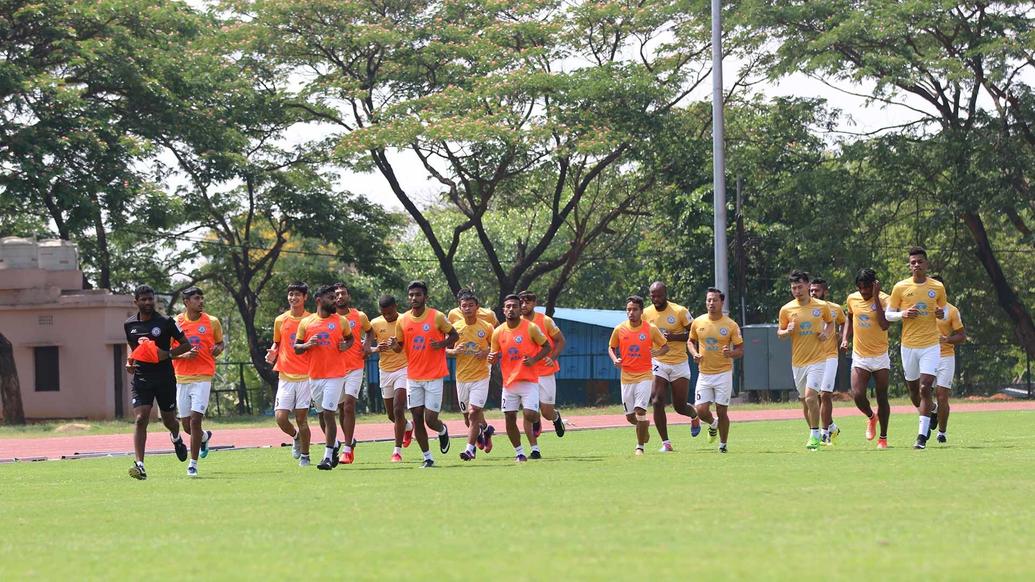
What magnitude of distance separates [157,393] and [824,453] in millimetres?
7502

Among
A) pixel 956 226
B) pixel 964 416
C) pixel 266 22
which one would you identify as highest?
pixel 266 22

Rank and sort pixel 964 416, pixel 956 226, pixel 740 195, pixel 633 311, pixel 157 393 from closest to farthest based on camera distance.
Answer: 1. pixel 157 393
2. pixel 633 311
3. pixel 964 416
4. pixel 956 226
5. pixel 740 195

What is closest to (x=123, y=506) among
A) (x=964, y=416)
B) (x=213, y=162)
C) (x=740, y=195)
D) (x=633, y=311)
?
(x=633, y=311)

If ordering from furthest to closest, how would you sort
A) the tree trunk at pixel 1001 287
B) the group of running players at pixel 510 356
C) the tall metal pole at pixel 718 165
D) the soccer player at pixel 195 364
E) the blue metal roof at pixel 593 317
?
1. the blue metal roof at pixel 593 317
2. the tree trunk at pixel 1001 287
3. the tall metal pole at pixel 718 165
4. the soccer player at pixel 195 364
5. the group of running players at pixel 510 356

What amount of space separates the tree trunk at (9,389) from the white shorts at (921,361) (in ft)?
92.6

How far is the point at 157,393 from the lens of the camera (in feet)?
56.6

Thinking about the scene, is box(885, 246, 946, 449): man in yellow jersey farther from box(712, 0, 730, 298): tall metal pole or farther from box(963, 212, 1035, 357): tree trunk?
box(963, 212, 1035, 357): tree trunk

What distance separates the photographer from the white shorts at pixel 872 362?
1945 centimetres

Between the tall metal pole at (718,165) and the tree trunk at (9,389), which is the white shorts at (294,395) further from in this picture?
the tree trunk at (9,389)

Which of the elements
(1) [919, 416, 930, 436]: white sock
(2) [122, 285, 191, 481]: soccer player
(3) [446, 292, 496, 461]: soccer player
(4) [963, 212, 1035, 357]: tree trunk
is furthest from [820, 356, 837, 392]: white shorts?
(4) [963, 212, 1035, 357]: tree trunk

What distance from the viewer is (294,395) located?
1859cm

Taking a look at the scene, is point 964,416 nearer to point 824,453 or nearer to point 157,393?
point 824,453

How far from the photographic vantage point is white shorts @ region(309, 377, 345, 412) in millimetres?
17922

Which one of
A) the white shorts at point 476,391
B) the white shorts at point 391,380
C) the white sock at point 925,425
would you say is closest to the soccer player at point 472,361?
the white shorts at point 476,391
